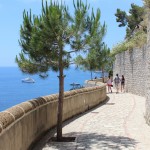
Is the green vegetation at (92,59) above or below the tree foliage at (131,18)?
below

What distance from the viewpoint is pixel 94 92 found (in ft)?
Result: 69.1

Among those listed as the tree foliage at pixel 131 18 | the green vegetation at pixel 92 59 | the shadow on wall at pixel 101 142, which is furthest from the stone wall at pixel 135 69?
the tree foliage at pixel 131 18

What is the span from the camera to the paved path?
33.4 feet

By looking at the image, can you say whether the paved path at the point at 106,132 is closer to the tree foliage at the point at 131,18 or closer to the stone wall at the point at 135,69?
the stone wall at the point at 135,69

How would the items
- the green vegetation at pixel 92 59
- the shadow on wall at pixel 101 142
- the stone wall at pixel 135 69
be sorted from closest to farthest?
the shadow on wall at pixel 101 142 < the green vegetation at pixel 92 59 < the stone wall at pixel 135 69

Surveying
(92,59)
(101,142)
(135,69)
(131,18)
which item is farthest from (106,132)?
(131,18)

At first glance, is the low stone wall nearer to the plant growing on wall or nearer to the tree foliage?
the plant growing on wall

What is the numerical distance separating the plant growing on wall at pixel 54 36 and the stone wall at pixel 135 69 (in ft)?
47.7

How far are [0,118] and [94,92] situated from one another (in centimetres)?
1405

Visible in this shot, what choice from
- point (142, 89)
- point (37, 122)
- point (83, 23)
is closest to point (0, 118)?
point (37, 122)

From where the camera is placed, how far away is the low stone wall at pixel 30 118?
742cm

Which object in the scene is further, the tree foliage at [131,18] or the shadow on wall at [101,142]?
the tree foliage at [131,18]

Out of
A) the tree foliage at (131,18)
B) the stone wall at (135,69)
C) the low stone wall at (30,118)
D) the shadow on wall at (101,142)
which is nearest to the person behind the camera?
the low stone wall at (30,118)

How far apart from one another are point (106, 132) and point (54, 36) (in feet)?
12.4
